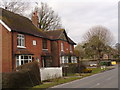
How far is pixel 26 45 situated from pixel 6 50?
3704 millimetres

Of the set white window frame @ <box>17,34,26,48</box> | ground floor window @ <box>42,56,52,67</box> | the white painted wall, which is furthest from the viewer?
ground floor window @ <box>42,56,52,67</box>

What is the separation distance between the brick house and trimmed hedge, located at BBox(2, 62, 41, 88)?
19.6ft

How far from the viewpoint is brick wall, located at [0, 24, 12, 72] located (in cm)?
2188

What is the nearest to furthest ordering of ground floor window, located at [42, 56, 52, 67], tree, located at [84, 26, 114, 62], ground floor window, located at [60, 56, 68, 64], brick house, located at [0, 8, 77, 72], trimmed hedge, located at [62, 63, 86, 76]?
brick house, located at [0, 8, 77, 72] < trimmed hedge, located at [62, 63, 86, 76] < ground floor window, located at [42, 56, 52, 67] < ground floor window, located at [60, 56, 68, 64] < tree, located at [84, 26, 114, 62]

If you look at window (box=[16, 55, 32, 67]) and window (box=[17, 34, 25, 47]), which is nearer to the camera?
window (box=[16, 55, 32, 67])

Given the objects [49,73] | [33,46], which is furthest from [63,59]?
[49,73]

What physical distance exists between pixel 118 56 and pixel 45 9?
34545mm

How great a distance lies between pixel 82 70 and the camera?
29.8 meters

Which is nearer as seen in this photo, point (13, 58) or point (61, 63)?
point (13, 58)

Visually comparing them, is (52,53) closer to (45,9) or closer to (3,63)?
(3,63)

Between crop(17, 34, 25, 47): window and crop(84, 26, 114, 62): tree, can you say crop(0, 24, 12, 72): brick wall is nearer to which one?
crop(17, 34, 25, 47): window

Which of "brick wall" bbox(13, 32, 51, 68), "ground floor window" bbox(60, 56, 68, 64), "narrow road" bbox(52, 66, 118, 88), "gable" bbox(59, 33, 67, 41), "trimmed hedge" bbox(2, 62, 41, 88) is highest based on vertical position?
"gable" bbox(59, 33, 67, 41)

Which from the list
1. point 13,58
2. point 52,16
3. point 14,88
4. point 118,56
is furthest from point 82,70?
point 118,56

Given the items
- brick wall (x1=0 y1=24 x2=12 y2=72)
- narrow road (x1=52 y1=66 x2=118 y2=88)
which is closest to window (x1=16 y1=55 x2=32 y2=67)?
brick wall (x1=0 y1=24 x2=12 y2=72)
